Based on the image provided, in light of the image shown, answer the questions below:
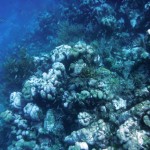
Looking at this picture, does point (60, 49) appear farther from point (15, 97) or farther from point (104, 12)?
point (104, 12)

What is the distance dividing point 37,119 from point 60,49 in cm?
223

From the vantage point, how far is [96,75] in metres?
6.20

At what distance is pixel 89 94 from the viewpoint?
18.3ft

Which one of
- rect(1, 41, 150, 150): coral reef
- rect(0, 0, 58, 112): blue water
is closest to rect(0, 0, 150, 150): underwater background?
rect(1, 41, 150, 150): coral reef

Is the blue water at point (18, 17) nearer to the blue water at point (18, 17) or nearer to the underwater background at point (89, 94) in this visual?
the blue water at point (18, 17)

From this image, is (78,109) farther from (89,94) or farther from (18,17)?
(18,17)

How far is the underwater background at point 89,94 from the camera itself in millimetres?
5016

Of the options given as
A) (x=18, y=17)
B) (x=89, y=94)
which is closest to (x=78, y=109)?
(x=89, y=94)

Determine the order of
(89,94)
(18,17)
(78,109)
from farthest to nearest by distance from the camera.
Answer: (18,17) < (78,109) < (89,94)

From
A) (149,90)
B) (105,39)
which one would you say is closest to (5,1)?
(105,39)

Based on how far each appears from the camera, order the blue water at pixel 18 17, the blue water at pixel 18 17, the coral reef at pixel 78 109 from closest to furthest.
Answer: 1. the coral reef at pixel 78 109
2. the blue water at pixel 18 17
3. the blue water at pixel 18 17

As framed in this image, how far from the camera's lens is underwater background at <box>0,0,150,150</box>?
502 centimetres

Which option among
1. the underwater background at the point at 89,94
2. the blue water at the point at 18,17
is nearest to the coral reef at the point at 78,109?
the underwater background at the point at 89,94

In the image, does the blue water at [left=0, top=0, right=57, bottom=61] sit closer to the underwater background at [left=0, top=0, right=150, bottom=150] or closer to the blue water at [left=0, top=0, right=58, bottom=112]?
the blue water at [left=0, top=0, right=58, bottom=112]
